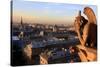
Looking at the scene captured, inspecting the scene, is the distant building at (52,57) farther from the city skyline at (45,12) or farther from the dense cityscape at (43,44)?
the city skyline at (45,12)

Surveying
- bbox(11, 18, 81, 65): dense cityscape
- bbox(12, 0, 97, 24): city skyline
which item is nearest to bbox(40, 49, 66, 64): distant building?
bbox(11, 18, 81, 65): dense cityscape

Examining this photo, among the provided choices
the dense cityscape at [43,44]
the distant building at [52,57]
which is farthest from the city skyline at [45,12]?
the distant building at [52,57]

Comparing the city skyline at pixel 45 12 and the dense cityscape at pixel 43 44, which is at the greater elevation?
the city skyline at pixel 45 12

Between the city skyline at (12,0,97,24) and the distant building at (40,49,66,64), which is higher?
the city skyline at (12,0,97,24)

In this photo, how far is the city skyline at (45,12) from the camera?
84.5 inches

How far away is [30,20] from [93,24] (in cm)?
80

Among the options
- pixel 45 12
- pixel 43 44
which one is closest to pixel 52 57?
pixel 43 44

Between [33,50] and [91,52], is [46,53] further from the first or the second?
[91,52]

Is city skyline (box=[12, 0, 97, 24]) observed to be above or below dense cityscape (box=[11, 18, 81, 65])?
above

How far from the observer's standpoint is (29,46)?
218 cm

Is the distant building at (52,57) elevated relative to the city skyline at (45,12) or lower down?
lower down

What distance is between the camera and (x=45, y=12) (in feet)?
7.41

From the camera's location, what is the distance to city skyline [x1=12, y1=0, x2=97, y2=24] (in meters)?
2.15

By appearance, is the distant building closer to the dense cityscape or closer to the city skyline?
the dense cityscape
